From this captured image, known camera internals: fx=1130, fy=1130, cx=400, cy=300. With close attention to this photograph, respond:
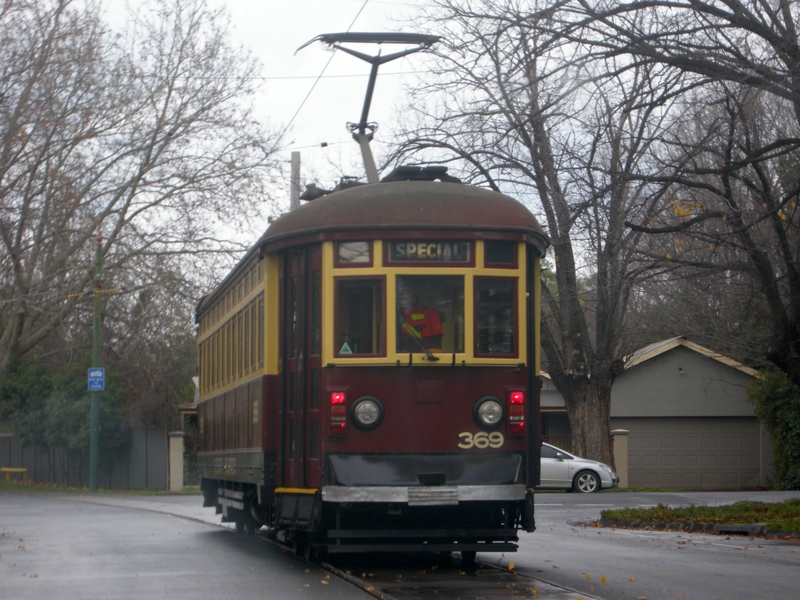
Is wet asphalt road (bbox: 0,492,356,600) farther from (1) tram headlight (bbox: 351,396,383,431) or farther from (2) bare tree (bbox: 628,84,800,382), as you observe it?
(2) bare tree (bbox: 628,84,800,382)

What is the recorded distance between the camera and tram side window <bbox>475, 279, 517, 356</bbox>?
945cm

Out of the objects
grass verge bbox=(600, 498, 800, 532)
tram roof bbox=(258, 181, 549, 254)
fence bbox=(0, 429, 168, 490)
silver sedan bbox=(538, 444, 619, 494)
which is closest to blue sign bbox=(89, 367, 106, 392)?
fence bbox=(0, 429, 168, 490)

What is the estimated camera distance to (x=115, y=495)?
92.1 feet

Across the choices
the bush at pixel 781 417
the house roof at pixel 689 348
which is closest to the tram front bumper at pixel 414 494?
the bush at pixel 781 417

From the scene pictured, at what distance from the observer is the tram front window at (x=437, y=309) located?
935 cm

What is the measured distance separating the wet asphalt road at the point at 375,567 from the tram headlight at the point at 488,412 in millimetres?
1263

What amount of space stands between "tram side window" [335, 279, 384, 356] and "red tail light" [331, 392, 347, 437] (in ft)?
1.20

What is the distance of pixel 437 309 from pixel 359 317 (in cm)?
65

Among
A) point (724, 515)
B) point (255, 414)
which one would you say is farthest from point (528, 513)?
point (724, 515)

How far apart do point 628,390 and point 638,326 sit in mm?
4294

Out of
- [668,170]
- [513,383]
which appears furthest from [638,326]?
[513,383]

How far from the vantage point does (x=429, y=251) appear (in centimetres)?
942

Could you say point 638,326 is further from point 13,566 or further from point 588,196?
point 13,566

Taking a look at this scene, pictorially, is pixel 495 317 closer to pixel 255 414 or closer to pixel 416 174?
pixel 416 174
